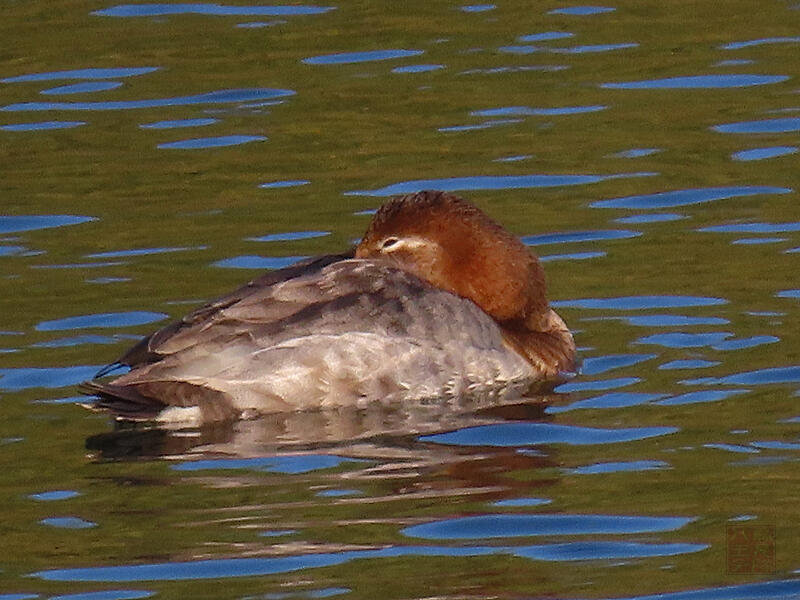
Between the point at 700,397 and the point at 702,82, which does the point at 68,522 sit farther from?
the point at 702,82

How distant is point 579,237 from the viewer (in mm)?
11992

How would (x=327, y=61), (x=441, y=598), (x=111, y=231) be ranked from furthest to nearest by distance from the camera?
(x=327, y=61)
(x=111, y=231)
(x=441, y=598)

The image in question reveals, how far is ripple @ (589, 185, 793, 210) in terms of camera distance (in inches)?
492

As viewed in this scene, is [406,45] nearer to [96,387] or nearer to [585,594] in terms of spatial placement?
[96,387]

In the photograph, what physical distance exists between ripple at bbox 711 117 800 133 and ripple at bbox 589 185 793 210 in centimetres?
121

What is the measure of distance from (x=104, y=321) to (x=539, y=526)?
374 centimetres

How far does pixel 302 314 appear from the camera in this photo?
935 centimetres

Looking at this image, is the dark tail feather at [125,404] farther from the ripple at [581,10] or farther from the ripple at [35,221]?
the ripple at [581,10]

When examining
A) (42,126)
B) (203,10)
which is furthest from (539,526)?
(203,10)

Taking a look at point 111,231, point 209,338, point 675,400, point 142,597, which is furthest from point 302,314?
point 111,231

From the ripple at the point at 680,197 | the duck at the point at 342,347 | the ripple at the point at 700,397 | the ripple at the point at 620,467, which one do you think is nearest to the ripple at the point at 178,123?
the ripple at the point at 680,197

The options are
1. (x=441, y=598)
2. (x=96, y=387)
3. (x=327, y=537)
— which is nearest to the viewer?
(x=441, y=598)

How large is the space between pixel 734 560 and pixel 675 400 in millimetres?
2004

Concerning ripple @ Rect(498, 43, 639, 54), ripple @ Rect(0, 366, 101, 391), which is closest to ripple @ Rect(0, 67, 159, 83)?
ripple @ Rect(498, 43, 639, 54)
